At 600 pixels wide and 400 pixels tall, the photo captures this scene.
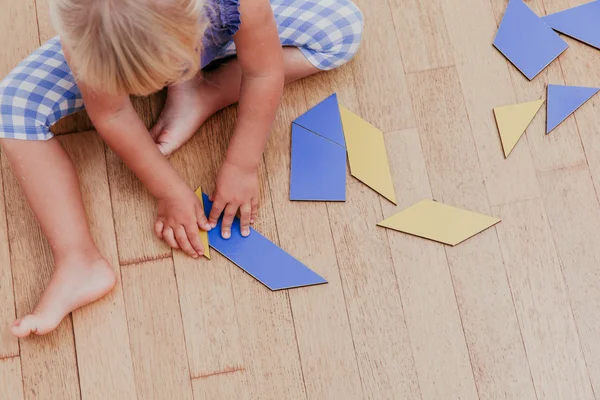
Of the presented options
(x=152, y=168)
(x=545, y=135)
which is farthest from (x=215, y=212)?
(x=545, y=135)

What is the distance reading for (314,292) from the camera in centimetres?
105

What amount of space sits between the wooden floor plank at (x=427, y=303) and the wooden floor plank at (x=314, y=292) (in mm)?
104

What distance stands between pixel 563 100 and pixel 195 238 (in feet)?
2.24

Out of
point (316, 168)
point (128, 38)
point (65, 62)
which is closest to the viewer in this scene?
point (128, 38)

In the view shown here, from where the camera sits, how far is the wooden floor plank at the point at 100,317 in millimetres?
1005

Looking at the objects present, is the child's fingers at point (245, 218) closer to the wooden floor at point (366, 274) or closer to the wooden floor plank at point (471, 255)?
the wooden floor at point (366, 274)

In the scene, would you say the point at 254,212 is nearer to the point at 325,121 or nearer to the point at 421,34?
the point at 325,121

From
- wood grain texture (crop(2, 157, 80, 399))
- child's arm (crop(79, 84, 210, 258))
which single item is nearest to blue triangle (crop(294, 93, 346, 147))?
child's arm (crop(79, 84, 210, 258))

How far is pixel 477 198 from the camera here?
42.9 inches

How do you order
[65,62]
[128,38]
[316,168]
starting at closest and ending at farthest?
[128,38], [65,62], [316,168]

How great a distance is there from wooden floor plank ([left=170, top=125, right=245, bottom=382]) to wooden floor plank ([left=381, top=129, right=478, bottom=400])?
28cm

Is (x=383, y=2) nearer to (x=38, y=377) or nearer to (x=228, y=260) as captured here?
(x=228, y=260)

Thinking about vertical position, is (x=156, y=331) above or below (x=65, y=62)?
below

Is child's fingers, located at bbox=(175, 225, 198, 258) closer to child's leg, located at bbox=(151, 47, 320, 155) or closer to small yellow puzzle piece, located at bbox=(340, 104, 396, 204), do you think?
child's leg, located at bbox=(151, 47, 320, 155)
